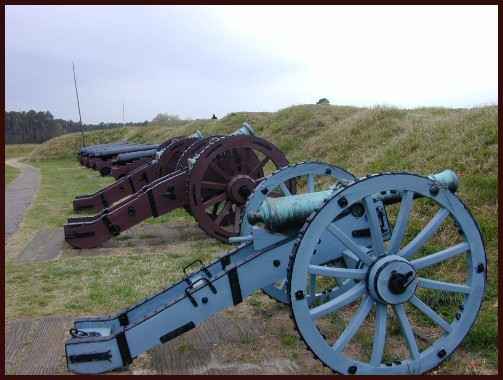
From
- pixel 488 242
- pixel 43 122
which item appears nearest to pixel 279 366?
pixel 488 242

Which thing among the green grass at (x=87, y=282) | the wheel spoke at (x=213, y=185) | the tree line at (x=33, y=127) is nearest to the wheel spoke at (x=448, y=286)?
the green grass at (x=87, y=282)

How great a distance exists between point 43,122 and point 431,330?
6078cm

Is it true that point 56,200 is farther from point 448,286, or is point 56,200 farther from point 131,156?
point 448,286

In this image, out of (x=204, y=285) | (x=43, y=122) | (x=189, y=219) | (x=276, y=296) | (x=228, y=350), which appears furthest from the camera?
(x=43, y=122)

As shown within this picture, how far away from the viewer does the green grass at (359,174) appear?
462 centimetres

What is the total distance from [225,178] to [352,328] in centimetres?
417

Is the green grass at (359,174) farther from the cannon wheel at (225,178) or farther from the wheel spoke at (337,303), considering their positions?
the wheel spoke at (337,303)

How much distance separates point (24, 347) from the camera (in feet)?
12.4

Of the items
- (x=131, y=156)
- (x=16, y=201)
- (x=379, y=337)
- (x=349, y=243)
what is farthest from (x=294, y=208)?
(x=16, y=201)

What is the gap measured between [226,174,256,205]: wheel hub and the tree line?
52167mm

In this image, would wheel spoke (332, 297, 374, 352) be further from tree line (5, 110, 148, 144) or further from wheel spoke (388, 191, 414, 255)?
tree line (5, 110, 148, 144)

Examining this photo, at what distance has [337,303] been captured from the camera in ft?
9.36

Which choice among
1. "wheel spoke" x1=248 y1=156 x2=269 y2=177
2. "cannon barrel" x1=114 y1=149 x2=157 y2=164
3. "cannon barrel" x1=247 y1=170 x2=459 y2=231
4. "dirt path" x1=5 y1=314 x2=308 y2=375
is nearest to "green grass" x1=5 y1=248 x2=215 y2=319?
"dirt path" x1=5 y1=314 x2=308 y2=375

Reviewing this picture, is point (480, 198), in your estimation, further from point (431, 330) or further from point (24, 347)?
point (24, 347)
